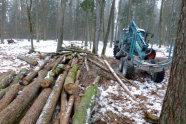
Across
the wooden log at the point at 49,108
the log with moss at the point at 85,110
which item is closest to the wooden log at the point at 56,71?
the wooden log at the point at 49,108

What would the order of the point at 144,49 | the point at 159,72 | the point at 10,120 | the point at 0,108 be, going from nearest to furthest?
the point at 10,120
the point at 0,108
the point at 159,72
the point at 144,49

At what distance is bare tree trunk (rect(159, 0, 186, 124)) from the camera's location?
204 centimetres

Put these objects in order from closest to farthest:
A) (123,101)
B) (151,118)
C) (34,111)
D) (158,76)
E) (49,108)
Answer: (34,111) → (49,108) → (151,118) → (123,101) → (158,76)

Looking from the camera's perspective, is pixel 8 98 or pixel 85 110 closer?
pixel 85 110

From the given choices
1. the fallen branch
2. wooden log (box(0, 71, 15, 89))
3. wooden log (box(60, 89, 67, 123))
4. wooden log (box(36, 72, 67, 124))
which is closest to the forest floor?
the fallen branch

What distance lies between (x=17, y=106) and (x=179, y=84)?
3.52 m

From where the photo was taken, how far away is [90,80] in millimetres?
5555

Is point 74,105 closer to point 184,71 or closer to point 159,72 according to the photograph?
point 184,71

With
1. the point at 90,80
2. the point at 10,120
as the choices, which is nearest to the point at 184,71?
the point at 10,120

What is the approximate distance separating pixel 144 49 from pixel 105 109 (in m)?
4.49

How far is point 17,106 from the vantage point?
9.85 feet

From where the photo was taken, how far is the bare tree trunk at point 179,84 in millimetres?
2043

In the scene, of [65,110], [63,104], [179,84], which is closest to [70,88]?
[63,104]

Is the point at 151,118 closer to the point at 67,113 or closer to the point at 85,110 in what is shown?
the point at 85,110
